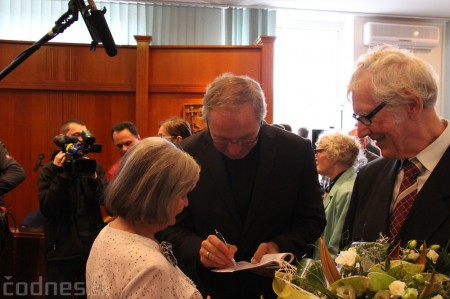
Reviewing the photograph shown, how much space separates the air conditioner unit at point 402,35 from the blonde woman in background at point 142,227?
6160mm

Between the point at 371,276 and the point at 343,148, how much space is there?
7.20ft

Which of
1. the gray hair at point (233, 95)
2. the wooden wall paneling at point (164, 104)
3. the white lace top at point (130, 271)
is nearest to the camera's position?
the white lace top at point (130, 271)

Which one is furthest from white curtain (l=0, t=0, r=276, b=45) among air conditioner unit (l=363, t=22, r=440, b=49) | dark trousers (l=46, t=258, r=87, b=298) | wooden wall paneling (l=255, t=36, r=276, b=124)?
dark trousers (l=46, t=258, r=87, b=298)

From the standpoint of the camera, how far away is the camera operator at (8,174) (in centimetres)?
340

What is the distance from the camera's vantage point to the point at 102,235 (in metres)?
1.34

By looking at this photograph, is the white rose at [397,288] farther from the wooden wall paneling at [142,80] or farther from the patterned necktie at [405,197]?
the wooden wall paneling at [142,80]

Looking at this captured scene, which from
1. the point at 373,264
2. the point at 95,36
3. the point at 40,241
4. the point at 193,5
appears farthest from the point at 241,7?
the point at 373,264

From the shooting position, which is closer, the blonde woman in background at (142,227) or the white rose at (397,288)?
the white rose at (397,288)

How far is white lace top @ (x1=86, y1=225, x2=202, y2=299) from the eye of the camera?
1.20 meters

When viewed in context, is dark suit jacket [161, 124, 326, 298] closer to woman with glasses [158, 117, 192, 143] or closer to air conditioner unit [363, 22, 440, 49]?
woman with glasses [158, 117, 192, 143]

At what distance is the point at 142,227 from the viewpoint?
4.48ft

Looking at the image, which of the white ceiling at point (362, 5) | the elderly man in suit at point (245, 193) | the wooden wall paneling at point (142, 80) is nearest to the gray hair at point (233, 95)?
Answer: the elderly man in suit at point (245, 193)

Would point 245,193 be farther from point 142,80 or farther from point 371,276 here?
point 142,80

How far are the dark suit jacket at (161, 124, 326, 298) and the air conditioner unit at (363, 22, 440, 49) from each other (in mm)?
5538
